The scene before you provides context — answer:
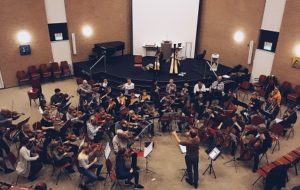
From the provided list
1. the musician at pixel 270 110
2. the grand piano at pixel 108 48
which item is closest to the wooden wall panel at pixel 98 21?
the grand piano at pixel 108 48

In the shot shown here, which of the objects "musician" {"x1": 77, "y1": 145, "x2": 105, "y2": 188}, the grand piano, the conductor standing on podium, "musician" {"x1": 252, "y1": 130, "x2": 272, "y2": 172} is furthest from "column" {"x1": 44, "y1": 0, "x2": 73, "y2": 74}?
"musician" {"x1": 252, "y1": 130, "x2": 272, "y2": 172}

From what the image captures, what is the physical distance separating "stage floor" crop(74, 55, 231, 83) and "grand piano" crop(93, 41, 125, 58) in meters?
0.61

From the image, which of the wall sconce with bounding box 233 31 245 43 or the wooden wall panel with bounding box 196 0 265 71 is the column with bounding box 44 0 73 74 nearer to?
the wooden wall panel with bounding box 196 0 265 71

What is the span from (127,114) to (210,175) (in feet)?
11.1

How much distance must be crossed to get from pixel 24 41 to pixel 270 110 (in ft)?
39.3

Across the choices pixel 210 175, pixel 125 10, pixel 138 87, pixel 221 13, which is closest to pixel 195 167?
pixel 210 175

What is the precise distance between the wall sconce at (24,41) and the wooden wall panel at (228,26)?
969 centimetres

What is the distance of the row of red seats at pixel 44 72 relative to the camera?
590 inches

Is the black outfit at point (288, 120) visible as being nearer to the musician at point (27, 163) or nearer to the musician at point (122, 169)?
the musician at point (122, 169)

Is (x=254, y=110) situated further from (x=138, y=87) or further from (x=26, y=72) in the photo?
(x=26, y=72)

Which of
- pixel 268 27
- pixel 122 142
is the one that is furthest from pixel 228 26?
pixel 122 142

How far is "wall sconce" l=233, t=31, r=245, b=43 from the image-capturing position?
1548cm

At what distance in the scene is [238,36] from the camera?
15.7 metres

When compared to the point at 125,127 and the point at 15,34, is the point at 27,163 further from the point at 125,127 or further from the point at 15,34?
the point at 15,34
